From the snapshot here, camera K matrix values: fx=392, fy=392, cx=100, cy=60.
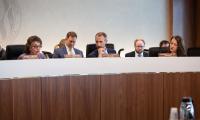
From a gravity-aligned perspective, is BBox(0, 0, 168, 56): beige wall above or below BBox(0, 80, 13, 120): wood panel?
above

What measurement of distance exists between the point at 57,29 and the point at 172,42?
8.38 feet

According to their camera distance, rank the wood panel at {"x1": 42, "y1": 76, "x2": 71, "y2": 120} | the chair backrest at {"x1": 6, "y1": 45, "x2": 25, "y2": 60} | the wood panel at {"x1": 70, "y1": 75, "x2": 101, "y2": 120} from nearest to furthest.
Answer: the wood panel at {"x1": 42, "y1": 76, "x2": 71, "y2": 120}
the wood panel at {"x1": 70, "y1": 75, "x2": 101, "y2": 120}
the chair backrest at {"x1": 6, "y1": 45, "x2": 25, "y2": 60}

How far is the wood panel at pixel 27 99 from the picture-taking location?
116 inches

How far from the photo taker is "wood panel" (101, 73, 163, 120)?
3.30 m

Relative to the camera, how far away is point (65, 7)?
678 centimetres

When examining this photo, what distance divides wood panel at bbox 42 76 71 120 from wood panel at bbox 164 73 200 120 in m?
0.88

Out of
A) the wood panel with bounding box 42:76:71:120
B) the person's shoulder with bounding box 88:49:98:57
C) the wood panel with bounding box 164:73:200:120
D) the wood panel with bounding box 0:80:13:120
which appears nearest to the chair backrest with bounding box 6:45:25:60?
the person's shoulder with bounding box 88:49:98:57

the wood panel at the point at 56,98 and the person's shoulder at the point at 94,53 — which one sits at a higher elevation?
the person's shoulder at the point at 94,53

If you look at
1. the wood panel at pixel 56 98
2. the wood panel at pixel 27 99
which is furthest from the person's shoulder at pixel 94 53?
the wood panel at pixel 27 99

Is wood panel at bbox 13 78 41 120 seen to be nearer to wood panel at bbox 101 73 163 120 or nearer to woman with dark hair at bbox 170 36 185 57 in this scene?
wood panel at bbox 101 73 163 120

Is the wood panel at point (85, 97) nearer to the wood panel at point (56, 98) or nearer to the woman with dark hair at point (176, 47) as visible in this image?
the wood panel at point (56, 98)

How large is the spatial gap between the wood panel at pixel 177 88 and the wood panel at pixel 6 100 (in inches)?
52.9

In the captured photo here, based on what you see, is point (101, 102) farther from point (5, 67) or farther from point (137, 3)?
point (137, 3)

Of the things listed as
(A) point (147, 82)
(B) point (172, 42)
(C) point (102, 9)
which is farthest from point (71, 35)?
(C) point (102, 9)
